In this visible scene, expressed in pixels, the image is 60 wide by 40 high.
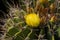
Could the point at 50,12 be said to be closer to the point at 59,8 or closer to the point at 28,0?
the point at 59,8

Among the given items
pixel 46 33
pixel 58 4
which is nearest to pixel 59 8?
pixel 58 4

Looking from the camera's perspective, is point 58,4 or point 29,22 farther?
point 58,4

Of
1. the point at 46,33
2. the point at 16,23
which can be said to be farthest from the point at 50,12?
the point at 16,23

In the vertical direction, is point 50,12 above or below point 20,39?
above

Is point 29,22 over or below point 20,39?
over

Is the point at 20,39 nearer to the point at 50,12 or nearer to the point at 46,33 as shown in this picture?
the point at 46,33

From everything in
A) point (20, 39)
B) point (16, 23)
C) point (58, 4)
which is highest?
point (58, 4)
